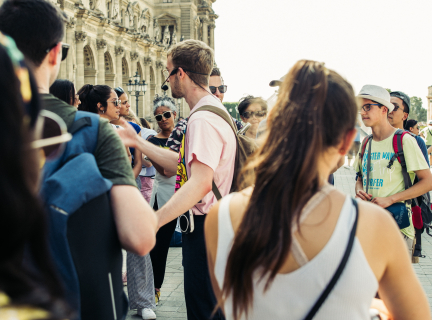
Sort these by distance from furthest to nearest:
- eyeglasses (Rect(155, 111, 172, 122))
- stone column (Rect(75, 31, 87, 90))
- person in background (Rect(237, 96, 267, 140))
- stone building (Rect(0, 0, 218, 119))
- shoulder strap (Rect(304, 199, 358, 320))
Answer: stone column (Rect(75, 31, 87, 90)) < stone building (Rect(0, 0, 218, 119)) < person in background (Rect(237, 96, 267, 140)) < eyeglasses (Rect(155, 111, 172, 122)) < shoulder strap (Rect(304, 199, 358, 320))

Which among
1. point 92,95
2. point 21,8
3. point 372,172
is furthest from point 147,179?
point 21,8

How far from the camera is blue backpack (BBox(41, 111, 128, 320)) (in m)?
1.52

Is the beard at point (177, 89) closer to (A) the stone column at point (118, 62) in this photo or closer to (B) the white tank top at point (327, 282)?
(B) the white tank top at point (327, 282)

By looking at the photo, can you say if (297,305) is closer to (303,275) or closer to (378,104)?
(303,275)

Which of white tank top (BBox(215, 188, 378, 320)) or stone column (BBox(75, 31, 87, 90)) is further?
stone column (BBox(75, 31, 87, 90))

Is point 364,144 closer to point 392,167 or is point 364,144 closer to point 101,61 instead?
point 392,167

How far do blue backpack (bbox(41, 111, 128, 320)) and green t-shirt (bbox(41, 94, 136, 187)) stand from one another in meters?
0.03

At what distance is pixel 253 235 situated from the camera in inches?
58.6

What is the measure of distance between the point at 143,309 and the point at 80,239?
11.4 ft

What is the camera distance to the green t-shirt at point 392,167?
4213 mm

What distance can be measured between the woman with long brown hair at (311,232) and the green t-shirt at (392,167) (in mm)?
2862

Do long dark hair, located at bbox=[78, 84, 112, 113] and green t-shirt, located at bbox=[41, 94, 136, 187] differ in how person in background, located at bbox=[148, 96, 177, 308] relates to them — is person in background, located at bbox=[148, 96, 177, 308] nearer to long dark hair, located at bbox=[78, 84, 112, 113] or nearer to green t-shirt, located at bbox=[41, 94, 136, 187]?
long dark hair, located at bbox=[78, 84, 112, 113]

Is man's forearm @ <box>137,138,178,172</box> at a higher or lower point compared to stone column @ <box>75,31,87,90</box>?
lower

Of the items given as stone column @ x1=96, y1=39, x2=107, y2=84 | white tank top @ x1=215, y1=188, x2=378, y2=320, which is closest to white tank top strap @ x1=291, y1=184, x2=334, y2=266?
white tank top @ x1=215, y1=188, x2=378, y2=320
